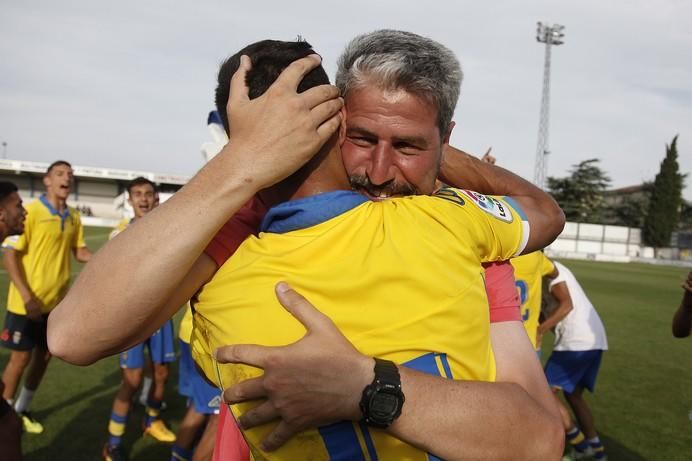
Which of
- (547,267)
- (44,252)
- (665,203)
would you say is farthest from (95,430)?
(665,203)

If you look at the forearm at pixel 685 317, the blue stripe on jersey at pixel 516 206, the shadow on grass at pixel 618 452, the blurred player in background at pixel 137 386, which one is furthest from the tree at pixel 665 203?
the blue stripe on jersey at pixel 516 206

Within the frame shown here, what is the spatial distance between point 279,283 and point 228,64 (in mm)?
680

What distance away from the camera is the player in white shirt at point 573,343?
6.94 meters

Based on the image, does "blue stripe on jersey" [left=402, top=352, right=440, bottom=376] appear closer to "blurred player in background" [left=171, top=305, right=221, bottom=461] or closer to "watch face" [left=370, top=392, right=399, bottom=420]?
"watch face" [left=370, top=392, right=399, bottom=420]

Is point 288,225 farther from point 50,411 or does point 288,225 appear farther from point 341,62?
point 50,411

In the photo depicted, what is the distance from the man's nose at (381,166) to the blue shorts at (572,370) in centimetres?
588

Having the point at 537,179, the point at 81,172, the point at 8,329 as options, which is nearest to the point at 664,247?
the point at 537,179

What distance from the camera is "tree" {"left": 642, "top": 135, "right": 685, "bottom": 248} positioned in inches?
2382

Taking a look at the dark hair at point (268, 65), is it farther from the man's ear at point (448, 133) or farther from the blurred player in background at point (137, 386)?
the blurred player in background at point (137, 386)

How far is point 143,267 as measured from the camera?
1323mm

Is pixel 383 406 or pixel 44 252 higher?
pixel 383 406

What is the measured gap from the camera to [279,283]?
1408 millimetres

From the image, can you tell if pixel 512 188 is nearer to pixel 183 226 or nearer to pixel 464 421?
pixel 464 421

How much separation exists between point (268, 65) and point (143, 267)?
2.06ft
